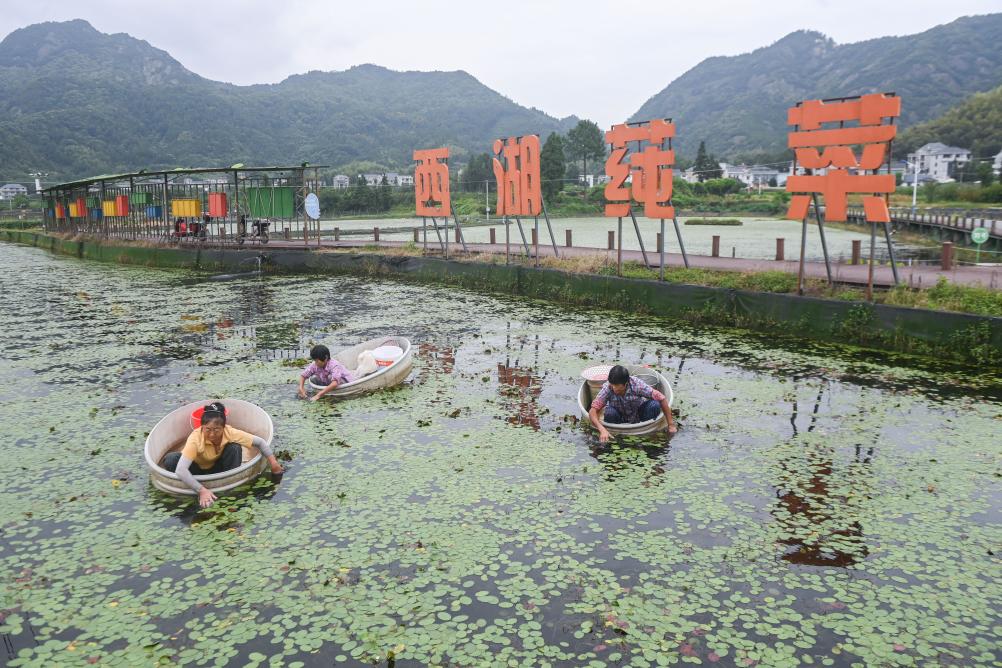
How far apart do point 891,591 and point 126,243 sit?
3464 centimetres

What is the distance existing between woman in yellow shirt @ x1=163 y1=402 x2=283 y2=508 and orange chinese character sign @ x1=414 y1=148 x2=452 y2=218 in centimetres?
1678

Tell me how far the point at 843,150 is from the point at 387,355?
9.67 metres

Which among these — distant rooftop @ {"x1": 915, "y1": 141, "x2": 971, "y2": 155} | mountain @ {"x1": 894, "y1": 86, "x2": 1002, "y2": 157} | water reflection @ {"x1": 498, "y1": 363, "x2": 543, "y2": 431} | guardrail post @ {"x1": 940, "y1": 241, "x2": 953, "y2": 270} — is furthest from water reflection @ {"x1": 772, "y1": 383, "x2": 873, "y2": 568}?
distant rooftop @ {"x1": 915, "y1": 141, "x2": 971, "y2": 155}

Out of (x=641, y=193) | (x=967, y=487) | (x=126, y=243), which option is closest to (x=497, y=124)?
(x=126, y=243)

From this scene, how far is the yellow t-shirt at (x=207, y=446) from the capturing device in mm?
7051

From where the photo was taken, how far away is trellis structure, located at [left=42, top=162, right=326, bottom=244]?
28.1 m

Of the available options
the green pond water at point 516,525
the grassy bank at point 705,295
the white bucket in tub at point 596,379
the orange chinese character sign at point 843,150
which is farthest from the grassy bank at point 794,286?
the white bucket in tub at point 596,379

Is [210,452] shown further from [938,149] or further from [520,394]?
[938,149]

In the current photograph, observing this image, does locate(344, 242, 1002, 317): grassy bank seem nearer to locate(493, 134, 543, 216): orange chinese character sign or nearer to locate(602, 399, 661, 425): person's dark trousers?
locate(493, 134, 543, 216): orange chinese character sign

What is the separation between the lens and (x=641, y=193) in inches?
692

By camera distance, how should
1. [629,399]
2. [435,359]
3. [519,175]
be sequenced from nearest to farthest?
[629,399] → [435,359] → [519,175]

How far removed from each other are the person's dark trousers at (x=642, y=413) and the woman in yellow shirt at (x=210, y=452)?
3.91m

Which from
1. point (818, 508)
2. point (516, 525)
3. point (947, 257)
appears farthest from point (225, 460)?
point (947, 257)

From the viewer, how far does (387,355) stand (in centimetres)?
1149
